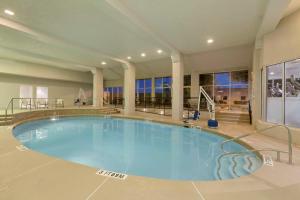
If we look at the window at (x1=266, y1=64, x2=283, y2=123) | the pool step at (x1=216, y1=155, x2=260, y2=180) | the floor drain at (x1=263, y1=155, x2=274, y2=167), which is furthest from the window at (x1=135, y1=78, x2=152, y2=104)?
the floor drain at (x1=263, y1=155, x2=274, y2=167)

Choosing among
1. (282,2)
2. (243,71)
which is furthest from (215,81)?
(282,2)

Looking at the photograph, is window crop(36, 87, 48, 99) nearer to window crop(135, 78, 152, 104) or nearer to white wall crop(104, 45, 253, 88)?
window crop(135, 78, 152, 104)

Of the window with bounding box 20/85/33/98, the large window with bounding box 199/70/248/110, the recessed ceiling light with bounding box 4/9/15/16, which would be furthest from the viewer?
the window with bounding box 20/85/33/98

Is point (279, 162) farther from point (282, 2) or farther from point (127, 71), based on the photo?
point (127, 71)

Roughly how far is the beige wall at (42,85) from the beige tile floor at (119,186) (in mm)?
11950

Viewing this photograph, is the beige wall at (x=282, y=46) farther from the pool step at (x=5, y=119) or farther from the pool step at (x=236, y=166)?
the pool step at (x=5, y=119)

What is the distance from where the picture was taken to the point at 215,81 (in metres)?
11.0

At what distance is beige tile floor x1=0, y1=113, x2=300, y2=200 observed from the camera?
65.3 inches

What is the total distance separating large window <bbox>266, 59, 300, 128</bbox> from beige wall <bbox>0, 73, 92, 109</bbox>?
15.2 m

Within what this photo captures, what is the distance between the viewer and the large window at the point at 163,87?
519 inches

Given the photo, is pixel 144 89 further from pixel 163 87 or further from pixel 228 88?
pixel 228 88

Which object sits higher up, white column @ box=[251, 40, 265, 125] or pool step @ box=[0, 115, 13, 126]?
white column @ box=[251, 40, 265, 125]

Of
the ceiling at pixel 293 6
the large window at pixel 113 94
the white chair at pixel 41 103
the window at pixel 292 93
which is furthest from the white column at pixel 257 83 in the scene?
the white chair at pixel 41 103

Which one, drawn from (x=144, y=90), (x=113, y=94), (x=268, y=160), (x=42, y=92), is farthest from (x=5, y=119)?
(x=113, y=94)
